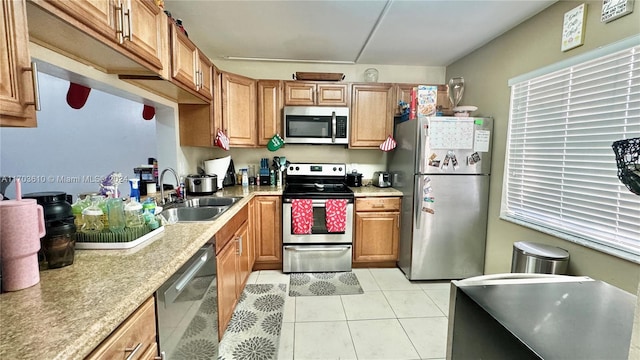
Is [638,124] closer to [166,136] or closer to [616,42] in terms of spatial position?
[616,42]

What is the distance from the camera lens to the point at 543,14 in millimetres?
2020

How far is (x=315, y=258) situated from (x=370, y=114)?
1734 mm

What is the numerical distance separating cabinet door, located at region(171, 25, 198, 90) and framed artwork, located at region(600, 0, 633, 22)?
2.64 meters

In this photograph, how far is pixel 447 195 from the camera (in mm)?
2570

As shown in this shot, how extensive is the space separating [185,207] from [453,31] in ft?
9.07

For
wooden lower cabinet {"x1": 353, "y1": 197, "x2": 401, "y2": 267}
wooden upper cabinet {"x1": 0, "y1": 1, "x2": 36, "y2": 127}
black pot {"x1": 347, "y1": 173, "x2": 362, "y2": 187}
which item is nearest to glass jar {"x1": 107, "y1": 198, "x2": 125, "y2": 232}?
wooden upper cabinet {"x1": 0, "y1": 1, "x2": 36, "y2": 127}

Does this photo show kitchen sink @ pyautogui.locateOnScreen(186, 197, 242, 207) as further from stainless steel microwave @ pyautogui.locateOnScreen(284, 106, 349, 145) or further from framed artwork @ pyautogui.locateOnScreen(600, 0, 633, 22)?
framed artwork @ pyautogui.locateOnScreen(600, 0, 633, 22)

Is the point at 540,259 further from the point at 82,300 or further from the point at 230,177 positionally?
the point at 230,177

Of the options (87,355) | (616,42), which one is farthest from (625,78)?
(87,355)

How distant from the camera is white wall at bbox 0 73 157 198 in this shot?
1558mm

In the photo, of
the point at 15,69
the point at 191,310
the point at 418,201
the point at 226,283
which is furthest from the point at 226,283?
the point at 418,201

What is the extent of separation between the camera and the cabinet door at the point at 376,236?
9.44 feet

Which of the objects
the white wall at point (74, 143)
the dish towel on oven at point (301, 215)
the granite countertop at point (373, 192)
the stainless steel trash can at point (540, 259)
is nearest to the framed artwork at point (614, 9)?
the stainless steel trash can at point (540, 259)

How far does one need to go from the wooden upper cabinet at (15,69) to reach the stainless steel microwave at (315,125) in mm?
2273
